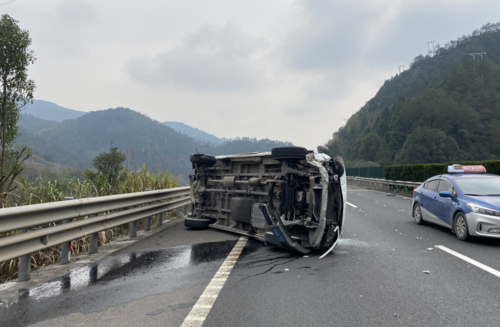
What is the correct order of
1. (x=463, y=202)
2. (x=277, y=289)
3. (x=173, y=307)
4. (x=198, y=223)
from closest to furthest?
(x=173, y=307) < (x=277, y=289) < (x=463, y=202) < (x=198, y=223)

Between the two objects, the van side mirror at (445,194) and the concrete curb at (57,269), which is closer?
the concrete curb at (57,269)

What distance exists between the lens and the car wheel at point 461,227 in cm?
789

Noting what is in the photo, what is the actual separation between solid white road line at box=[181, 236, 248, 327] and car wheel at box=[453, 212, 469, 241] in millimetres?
4749

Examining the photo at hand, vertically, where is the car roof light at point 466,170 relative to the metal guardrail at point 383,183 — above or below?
above

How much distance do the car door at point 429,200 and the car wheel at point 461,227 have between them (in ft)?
4.03

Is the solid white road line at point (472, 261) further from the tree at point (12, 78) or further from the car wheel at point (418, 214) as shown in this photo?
the tree at point (12, 78)

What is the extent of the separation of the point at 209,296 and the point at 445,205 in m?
6.88

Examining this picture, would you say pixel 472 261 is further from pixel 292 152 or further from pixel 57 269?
pixel 57 269

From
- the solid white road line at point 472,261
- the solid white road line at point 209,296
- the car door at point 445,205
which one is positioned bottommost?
the solid white road line at point 209,296

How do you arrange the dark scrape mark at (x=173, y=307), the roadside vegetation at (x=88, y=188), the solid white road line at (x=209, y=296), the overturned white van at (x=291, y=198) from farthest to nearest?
the overturned white van at (x=291, y=198), the roadside vegetation at (x=88, y=188), the dark scrape mark at (x=173, y=307), the solid white road line at (x=209, y=296)

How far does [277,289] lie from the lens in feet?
15.5

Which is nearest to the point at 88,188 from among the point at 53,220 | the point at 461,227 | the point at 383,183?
the point at 53,220

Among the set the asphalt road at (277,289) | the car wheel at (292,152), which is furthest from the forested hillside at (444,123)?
the asphalt road at (277,289)

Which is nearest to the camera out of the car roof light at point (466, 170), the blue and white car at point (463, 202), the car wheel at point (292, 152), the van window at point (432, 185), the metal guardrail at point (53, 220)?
the metal guardrail at point (53, 220)
